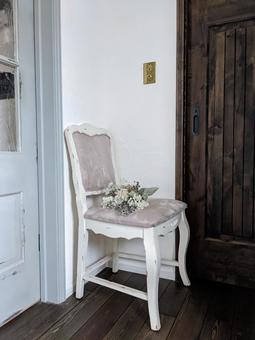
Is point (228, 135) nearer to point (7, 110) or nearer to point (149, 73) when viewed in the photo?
point (149, 73)

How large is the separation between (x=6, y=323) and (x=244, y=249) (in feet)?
4.64

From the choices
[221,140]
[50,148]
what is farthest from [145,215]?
[221,140]

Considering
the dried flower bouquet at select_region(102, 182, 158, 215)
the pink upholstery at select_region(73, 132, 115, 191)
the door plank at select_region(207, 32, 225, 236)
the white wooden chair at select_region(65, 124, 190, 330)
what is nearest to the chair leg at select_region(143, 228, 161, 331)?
the white wooden chair at select_region(65, 124, 190, 330)

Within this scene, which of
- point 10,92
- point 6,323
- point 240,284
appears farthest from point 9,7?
point 240,284

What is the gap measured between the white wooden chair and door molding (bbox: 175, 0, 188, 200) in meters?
0.21

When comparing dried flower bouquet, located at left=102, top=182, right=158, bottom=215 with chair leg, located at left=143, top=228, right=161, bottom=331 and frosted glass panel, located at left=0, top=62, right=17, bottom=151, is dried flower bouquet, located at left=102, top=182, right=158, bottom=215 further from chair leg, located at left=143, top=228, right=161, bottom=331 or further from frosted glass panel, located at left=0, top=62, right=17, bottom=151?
frosted glass panel, located at left=0, top=62, right=17, bottom=151

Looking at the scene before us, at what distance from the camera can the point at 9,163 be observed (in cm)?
138

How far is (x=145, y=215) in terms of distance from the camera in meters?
1.39

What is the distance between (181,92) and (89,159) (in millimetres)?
725

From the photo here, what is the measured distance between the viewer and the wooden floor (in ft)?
4.25

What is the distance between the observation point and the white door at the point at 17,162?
53.9 inches

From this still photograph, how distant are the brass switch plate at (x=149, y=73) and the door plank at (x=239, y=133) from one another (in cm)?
52

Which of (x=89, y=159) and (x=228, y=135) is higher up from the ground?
(x=228, y=135)

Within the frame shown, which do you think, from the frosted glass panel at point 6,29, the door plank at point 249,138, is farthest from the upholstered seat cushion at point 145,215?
the frosted glass panel at point 6,29
